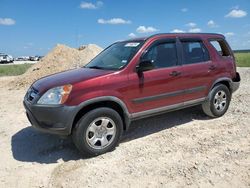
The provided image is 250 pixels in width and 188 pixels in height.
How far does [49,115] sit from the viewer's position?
425 cm

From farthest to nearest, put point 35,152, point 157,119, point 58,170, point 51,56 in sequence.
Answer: point 51,56
point 157,119
point 35,152
point 58,170

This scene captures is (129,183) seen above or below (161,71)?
below

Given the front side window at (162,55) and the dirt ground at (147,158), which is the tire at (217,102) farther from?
the front side window at (162,55)

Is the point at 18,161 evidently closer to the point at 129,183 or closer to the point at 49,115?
the point at 49,115

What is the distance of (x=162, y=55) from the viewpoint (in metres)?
5.29

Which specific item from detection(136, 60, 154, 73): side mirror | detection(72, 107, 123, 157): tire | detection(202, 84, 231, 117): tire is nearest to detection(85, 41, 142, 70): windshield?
detection(136, 60, 154, 73): side mirror

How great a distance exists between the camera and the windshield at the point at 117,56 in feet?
16.3

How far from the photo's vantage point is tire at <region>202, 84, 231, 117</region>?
6.10m

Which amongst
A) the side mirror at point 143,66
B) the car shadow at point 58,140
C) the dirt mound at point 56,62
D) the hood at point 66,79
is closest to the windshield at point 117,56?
the side mirror at point 143,66

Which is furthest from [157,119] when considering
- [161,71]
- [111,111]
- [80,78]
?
[80,78]

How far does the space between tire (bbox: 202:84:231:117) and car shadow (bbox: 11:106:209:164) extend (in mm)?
270

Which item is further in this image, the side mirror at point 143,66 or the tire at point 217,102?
the tire at point 217,102

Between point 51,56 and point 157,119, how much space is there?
1128 cm

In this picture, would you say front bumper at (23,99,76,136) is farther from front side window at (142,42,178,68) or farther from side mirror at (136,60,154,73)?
front side window at (142,42,178,68)
